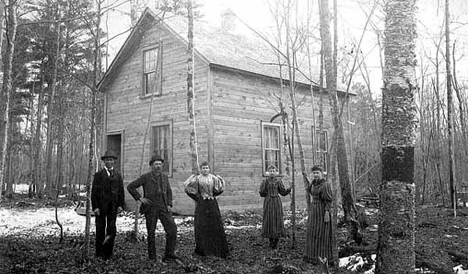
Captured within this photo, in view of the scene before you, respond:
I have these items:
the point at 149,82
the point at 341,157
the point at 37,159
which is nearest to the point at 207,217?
the point at 341,157

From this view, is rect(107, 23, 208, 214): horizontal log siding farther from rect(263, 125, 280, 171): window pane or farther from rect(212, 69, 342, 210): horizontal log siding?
rect(263, 125, 280, 171): window pane

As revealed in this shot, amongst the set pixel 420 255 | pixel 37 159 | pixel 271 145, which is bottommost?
pixel 420 255

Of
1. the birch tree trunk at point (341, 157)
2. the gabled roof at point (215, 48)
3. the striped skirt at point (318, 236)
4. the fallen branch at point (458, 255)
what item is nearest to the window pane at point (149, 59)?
the gabled roof at point (215, 48)

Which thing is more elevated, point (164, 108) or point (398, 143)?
point (164, 108)

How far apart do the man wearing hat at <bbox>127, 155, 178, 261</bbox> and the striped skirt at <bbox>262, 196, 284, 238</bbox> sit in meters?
2.42

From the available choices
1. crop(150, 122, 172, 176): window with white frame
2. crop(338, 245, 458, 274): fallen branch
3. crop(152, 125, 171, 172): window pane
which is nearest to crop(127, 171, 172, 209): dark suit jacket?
crop(338, 245, 458, 274): fallen branch

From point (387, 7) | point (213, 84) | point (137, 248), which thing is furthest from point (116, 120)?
point (387, 7)

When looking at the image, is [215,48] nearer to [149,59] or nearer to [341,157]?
[149,59]

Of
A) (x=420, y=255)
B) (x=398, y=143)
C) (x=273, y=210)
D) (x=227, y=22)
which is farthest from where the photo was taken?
(x=227, y=22)

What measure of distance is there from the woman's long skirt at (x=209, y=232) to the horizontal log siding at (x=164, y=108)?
224 inches

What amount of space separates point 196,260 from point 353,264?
9.20ft

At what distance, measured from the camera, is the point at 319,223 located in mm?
7012

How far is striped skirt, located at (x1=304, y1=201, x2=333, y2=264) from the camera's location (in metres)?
6.93

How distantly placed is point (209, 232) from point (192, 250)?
32.4 inches
